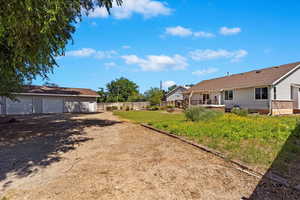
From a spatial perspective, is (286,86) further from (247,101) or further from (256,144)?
(256,144)

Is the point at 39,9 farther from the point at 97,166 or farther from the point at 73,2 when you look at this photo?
the point at 97,166

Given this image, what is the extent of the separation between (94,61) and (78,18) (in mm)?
15259

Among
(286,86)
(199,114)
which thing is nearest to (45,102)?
(199,114)

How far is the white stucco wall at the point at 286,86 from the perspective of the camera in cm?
1581

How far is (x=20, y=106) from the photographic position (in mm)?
20234

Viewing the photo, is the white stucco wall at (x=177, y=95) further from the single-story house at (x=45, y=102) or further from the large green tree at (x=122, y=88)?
the single-story house at (x=45, y=102)

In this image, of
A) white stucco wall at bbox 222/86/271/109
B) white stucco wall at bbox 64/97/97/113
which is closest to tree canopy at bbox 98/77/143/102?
white stucco wall at bbox 64/97/97/113

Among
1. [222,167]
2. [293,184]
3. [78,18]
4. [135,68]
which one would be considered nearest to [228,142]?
[222,167]

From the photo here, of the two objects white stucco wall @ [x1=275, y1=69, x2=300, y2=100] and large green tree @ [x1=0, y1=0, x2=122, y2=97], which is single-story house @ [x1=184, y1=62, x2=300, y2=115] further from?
large green tree @ [x1=0, y1=0, x2=122, y2=97]

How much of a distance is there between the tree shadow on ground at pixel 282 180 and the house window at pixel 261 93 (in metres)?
13.7

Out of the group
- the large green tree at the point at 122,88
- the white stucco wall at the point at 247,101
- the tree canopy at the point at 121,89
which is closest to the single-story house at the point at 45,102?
the white stucco wall at the point at 247,101

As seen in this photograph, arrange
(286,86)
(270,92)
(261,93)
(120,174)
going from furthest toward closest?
1. (261,93)
2. (286,86)
3. (270,92)
4. (120,174)

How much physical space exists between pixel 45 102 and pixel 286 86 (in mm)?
27035

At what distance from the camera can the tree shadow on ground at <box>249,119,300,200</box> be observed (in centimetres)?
260
